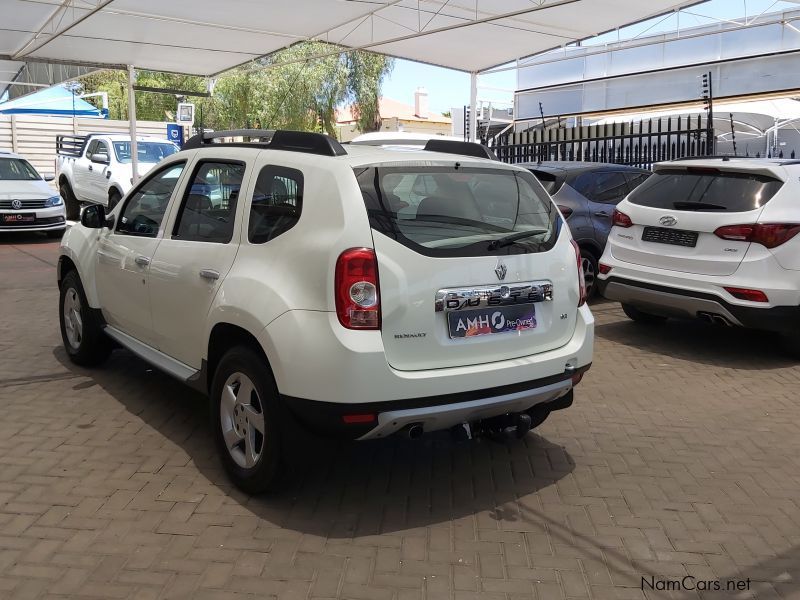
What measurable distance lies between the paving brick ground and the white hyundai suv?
84 centimetres

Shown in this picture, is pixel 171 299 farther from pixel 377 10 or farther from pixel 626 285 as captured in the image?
pixel 377 10

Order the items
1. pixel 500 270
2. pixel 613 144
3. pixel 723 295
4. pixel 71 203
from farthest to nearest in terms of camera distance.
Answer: pixel 71 203, pixel 613 144, pixel 723 295, pixel 500 270

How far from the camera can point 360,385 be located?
11.2 feet

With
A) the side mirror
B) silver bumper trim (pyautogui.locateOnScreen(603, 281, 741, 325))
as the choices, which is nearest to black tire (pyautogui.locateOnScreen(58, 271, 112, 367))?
the side mirror

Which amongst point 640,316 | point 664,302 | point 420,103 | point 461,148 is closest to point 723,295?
point 664,302

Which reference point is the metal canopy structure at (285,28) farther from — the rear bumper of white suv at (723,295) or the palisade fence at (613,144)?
the rear bumper of white suv at (723,295)

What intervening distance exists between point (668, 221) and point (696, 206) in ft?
0.86

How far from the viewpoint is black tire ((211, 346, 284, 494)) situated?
3670 mm

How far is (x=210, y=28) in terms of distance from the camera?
A: 14.3m

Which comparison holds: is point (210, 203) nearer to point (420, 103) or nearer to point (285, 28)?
point (285, 28)

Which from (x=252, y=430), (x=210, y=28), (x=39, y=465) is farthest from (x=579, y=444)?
(x=210, y=28)

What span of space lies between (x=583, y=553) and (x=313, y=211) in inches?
78.0

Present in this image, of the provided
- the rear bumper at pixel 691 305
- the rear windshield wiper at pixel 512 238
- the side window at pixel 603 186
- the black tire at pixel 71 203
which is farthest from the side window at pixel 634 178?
the black tire at pixel 71 203

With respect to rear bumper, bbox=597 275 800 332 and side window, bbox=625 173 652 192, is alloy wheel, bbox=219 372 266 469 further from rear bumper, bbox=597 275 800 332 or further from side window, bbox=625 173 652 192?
side window, bbox=625 173 652 192
